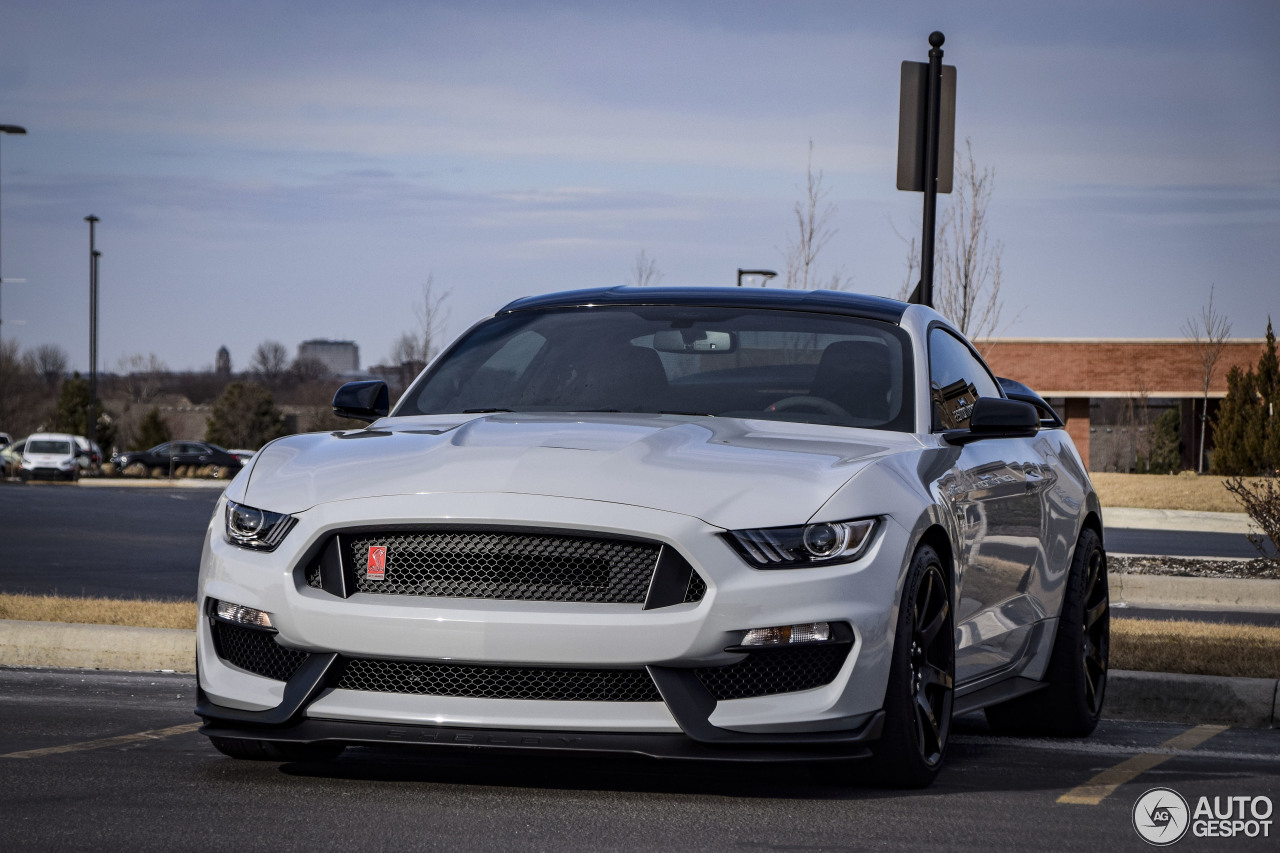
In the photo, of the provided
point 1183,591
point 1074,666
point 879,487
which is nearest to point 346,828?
point 879,487

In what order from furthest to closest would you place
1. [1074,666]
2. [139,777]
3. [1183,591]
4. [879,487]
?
[1183,591] < [1074,666] < [139,777] < [879,487]

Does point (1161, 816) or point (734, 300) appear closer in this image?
point (1161, 816)

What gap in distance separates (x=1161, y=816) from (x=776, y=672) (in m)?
1.36

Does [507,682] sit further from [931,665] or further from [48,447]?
[48,447]

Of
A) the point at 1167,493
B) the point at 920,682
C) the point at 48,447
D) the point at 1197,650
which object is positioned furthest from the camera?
the point at 48,447

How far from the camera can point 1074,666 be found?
6.69 m

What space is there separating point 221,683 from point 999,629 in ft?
9.41

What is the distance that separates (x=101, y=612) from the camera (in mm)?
9500

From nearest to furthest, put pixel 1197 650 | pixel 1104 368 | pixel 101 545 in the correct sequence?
1. pixel 1197 650
2. pixel 101 545
3. pixel 1104 368

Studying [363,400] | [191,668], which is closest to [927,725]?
[363,400]

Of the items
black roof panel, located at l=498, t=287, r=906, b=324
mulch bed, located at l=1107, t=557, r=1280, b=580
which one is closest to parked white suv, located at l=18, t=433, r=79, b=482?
mulch bed, located at l=1107, t=557, r=1280, b=580

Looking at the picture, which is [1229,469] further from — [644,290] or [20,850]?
[20,850]

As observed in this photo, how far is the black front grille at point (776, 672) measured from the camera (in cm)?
458

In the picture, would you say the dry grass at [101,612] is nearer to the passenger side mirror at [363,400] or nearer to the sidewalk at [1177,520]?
the passenger side mirror at [363,400]
